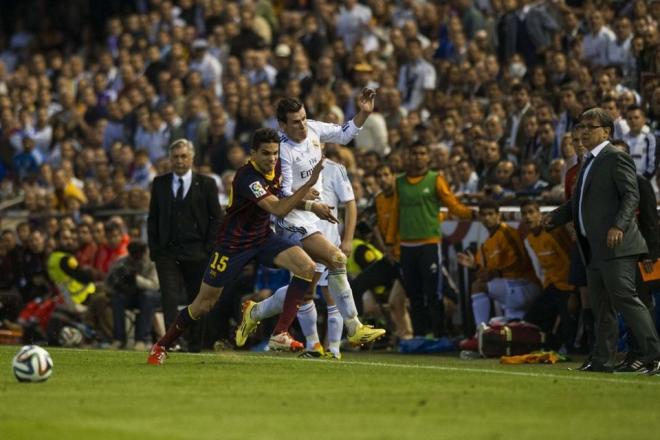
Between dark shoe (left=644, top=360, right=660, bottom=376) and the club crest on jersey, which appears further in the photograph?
the club crest on jersey

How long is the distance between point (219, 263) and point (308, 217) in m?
1.43

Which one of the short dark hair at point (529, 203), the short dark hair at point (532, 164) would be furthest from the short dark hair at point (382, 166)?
the short dark hair at point (529, 203)

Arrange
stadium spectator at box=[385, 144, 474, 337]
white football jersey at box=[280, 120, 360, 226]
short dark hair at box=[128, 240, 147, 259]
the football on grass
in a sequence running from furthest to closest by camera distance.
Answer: short dark hair at box=[128, 240, 147, 259] < stadium spectator at box=[385, 144, 474, 337] < white football jersey at box=[280, 120, 360, 226] < the football on grass

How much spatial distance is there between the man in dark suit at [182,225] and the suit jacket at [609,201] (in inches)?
219

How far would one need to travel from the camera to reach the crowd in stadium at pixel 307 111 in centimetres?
2006

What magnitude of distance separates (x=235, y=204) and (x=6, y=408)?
4.17 m

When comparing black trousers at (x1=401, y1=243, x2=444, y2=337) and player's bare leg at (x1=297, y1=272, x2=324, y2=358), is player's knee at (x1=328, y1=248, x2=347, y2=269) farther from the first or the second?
black trousers at (x1=401, y1=243, x2=444, y2=337)

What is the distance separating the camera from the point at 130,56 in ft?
103

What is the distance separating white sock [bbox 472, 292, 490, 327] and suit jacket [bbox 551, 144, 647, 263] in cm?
478

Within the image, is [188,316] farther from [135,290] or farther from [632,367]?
[135,290]

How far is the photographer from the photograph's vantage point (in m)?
21.5

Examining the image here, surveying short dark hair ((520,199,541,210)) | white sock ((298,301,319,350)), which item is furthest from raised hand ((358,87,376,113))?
short dark hair ((520,199,541,210))

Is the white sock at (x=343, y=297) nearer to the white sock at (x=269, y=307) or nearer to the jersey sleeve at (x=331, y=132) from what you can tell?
the white sock at (x=269, y=307)

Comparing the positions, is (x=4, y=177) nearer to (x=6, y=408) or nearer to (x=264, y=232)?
(x=264, y=232)
